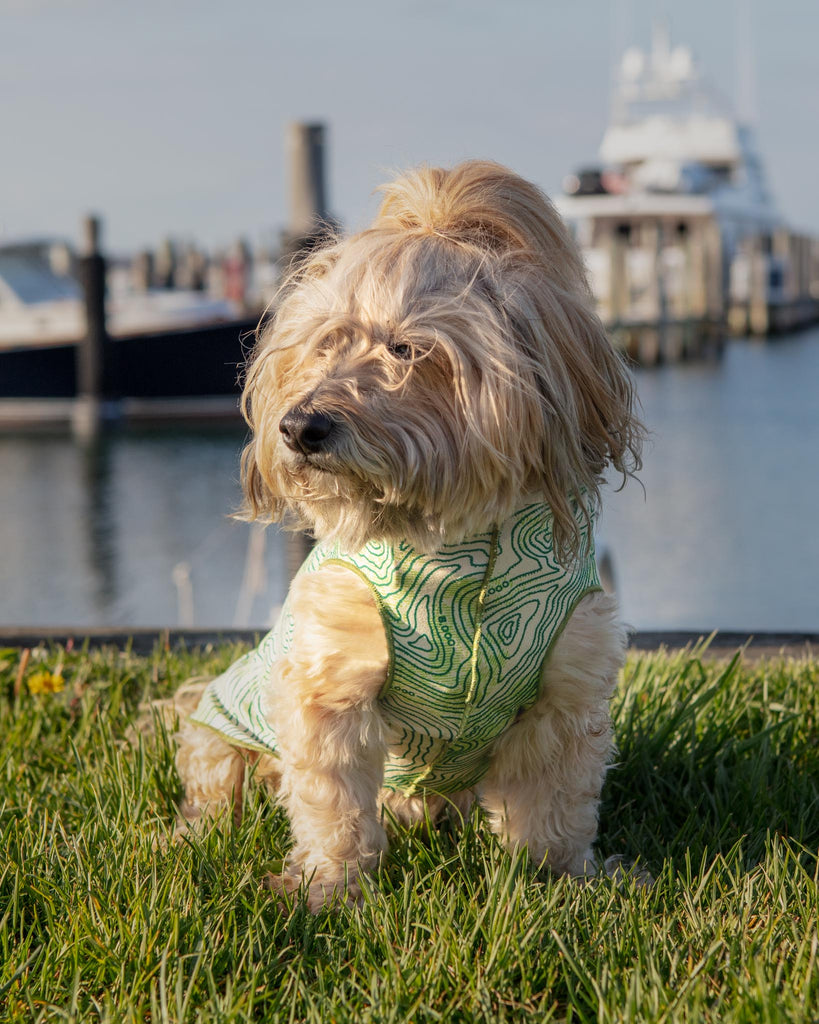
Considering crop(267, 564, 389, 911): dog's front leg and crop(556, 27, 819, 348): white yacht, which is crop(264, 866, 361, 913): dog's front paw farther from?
crop(556, 27, 819, 348): white yacht

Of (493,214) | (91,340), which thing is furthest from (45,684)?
(91,340)

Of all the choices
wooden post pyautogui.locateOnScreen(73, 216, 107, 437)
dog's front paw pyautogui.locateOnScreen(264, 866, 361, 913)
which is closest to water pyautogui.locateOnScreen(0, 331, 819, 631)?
wooden post pyautogui.locateOnScreen(73, 216, 107, 437)

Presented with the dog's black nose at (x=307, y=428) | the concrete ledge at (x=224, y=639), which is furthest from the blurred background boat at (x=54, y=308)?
the dog's black nose at (x=307, y=428)

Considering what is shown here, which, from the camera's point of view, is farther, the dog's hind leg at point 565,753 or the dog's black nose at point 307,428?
the dog's hind leg at point 565,753

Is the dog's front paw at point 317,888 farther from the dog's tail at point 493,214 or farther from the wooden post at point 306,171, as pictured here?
the wooden post at point 306,171

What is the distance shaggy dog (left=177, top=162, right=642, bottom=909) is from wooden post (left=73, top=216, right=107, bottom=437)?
75.1ft

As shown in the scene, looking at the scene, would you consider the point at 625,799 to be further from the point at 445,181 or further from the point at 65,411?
the point at 65,411

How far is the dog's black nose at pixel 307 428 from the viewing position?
7.11ft

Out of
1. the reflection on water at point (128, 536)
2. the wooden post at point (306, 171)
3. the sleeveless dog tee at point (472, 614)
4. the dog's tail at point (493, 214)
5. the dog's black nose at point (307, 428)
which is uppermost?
the wooden post at point (306, 171)

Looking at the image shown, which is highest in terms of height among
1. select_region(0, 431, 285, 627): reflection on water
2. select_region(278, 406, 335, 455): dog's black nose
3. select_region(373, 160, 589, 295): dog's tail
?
select_region(373, 160, 589, 295): dog's tail

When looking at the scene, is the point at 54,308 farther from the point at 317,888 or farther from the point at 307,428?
the point at 307,428

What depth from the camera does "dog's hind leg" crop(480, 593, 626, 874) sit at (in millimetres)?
2557

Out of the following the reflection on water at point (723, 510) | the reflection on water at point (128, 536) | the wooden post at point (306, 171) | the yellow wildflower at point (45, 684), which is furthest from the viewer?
the reflection on water at point (128, 536)

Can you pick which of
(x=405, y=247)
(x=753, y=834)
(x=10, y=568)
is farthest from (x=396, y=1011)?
(x=10, y=568)
